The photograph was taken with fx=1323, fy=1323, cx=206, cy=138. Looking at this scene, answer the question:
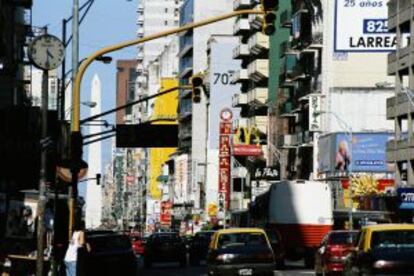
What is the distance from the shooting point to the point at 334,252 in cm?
3784

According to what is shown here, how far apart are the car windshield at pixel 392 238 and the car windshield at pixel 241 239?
34.2 ft

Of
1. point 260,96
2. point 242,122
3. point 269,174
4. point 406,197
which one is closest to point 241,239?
point 406,197

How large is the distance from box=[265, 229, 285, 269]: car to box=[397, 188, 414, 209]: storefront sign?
921 inches

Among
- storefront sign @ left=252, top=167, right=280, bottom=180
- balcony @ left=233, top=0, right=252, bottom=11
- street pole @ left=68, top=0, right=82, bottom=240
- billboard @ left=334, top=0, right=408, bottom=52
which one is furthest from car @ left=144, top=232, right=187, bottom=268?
balcony @ left=233, top=0, right=252, bottom=11

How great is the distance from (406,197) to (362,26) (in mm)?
24116

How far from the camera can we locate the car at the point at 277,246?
5044 centimetres

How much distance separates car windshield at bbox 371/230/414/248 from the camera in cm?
2677

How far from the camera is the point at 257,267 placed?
36.1 meters

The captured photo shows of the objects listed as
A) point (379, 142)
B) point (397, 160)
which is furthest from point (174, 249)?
point (379, 142)

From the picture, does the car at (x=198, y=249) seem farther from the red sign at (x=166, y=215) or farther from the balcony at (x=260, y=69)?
the red sign at (x=166, y=215)

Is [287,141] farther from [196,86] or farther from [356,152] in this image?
[196,86]

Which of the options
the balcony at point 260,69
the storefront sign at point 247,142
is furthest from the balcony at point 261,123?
the balcony at point 260,69

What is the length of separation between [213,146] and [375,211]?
71670 millimetres

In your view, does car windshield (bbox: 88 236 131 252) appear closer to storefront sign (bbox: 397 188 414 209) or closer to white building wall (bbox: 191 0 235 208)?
storefront sign (bbox: 397 188 414 209)
